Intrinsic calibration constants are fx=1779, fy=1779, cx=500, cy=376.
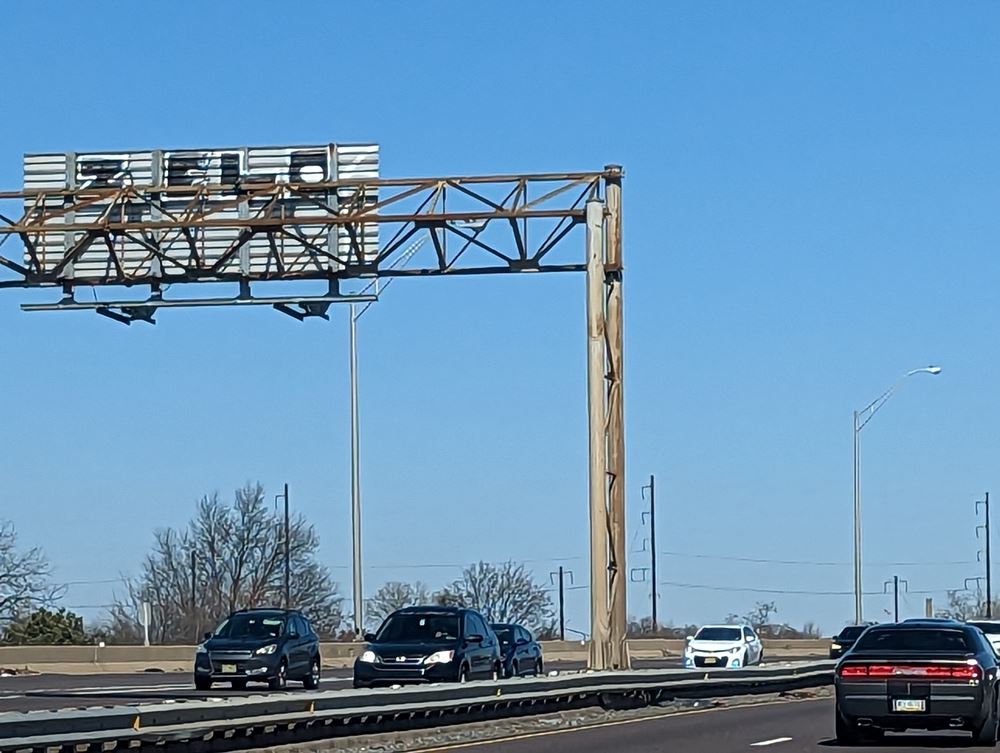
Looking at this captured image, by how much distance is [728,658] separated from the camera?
169ft

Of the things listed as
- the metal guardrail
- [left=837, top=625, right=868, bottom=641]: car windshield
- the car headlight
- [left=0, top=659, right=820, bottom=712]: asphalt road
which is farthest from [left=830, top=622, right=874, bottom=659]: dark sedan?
the car headlight

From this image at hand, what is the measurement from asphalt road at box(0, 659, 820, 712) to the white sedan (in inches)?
400

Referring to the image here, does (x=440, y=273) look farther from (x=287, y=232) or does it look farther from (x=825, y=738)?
(x=825, y=738)

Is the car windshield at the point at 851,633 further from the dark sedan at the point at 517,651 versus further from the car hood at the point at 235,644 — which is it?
the car hood at the point at 235,644

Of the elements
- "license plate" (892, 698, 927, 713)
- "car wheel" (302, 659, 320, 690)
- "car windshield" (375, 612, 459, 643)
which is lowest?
"car wheel" (302, 659, 320, 690)

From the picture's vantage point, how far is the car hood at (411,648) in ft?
104

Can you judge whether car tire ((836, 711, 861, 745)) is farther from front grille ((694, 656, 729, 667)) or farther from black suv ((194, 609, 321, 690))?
front grille ((694, 656, 729, 667))

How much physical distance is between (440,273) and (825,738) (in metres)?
12.6

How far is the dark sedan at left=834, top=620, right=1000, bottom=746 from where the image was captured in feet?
73.0

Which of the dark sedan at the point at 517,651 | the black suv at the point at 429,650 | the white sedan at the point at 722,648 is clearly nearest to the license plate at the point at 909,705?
the black suv at the point at 429,650

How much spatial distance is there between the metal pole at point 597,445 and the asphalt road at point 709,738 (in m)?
2.33

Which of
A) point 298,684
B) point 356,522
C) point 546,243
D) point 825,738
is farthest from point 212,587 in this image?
point 825,738

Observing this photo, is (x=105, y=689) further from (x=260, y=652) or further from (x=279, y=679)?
(x=279, y=679)

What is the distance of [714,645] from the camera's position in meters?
52.0
